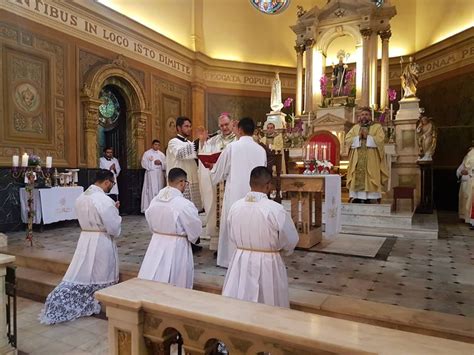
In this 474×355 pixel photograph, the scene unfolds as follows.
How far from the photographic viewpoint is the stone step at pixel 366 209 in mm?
7059

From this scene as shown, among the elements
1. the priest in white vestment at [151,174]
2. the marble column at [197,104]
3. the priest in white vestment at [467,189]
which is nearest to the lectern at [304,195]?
the priest in white vestment at [467,189]

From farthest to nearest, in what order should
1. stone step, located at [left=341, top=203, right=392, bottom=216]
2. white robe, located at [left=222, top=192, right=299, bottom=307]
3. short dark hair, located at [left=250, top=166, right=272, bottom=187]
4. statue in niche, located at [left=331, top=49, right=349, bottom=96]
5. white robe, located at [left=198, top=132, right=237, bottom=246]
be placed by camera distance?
statue in niche, located at [left=331, top=49, right=349, bottom=96] → stone step, located at [left=341, top=203, right=392, bottom=216] → white robe, located at [left=198, top=132, right=237, bottom=246] → short dark hair, located at [left=250, top=166, right=272, bottom=187] → white robe, located at [left=222, top=192, right=299, bottom=307]

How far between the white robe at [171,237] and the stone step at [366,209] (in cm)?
481

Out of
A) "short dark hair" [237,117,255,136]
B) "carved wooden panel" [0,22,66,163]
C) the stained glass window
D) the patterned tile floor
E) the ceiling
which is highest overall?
the stained glass window

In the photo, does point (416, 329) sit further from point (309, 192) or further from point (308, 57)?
point (308, 57)

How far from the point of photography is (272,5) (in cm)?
1456

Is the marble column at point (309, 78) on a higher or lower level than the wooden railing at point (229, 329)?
higher

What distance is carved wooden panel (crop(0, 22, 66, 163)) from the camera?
712 cm

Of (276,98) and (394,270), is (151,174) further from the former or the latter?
(394,270)

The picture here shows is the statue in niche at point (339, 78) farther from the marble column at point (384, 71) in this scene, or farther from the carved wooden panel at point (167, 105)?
the carved wooden panel at point (167, 105)

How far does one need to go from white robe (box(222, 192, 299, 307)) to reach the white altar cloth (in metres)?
5.44

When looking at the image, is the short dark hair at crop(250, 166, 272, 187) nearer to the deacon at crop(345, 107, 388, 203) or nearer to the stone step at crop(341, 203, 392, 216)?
the stone step at crop(341, 203, 392, 216)

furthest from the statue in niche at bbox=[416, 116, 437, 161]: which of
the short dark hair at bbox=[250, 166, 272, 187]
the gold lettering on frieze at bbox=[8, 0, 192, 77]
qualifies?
the gold lettering on frieze at bbox=[8, 0, 192, 77]

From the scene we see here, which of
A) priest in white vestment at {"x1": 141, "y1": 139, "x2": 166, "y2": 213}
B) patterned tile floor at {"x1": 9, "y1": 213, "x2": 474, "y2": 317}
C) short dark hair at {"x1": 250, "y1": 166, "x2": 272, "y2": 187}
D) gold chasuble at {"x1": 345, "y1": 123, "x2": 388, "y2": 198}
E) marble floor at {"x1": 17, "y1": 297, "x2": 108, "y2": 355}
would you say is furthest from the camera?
priest in white vestment at {"x1": 141, "y1": 139, "x2": 166, "y2": 213}
